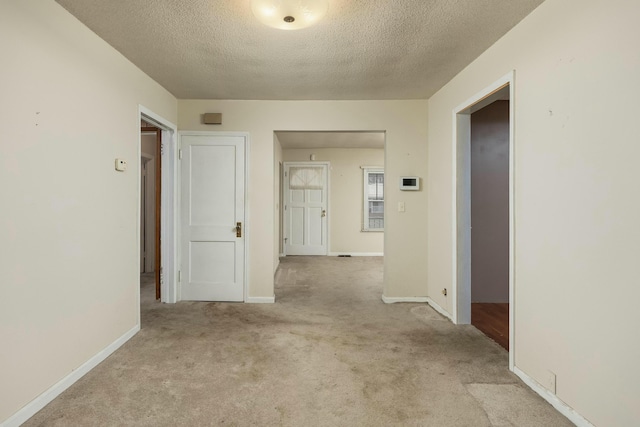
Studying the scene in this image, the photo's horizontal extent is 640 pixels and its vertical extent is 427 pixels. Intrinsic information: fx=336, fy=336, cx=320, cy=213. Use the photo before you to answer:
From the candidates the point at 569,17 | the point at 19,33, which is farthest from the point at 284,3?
the point at 569,17

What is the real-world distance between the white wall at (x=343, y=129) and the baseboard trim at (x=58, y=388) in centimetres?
165

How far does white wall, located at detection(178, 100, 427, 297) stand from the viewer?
4.00 metres

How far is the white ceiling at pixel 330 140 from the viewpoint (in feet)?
20.4

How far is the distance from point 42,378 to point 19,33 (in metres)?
1.95

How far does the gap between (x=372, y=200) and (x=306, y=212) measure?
159 centimetres

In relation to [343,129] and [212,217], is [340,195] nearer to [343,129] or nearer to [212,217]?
[343,129]

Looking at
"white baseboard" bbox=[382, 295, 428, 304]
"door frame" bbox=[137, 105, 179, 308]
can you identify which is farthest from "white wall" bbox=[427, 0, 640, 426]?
"door frame" bbox=[137, 105, 179, 308]

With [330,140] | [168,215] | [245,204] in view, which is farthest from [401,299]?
[330,140]

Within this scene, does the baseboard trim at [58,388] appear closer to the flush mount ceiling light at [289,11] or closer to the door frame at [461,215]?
the flush mount ceiling light at [289,11]

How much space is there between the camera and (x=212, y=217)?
13.3ft

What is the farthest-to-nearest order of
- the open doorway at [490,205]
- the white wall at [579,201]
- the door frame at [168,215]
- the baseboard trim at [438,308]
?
the door frame at [168,215] < the open doorway at [490,205] < the baseboard trim at [438,308] < the white wall at [579,201]

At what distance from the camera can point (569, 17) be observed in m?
1.86

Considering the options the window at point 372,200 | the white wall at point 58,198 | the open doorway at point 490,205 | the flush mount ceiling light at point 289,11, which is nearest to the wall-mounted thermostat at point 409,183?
the open doorway at point 490,205

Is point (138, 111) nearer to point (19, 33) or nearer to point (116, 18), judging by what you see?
point (116, 18)
